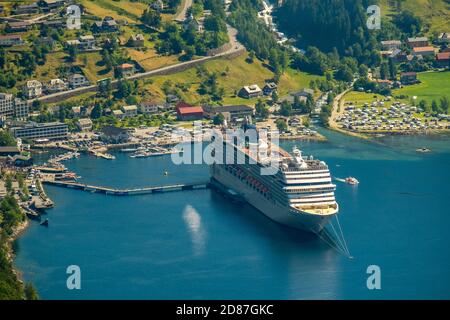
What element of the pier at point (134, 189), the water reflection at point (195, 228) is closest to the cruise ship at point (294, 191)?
the water reflection at point (195, 228)

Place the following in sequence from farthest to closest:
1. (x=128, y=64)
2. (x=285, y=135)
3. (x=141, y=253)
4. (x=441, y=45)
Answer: (x=441, y=45), (x=128, y=64), (x=285, y=135), (x=141, y=253)

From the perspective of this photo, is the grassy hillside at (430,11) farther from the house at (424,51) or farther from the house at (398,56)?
the house at (398,56)

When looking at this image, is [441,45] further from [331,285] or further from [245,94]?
[331,285]

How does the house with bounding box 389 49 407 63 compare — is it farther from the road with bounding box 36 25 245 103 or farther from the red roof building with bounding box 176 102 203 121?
the red roof building with bounding box 176 102 203 121

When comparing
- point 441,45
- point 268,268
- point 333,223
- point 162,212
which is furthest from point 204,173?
point 441,45

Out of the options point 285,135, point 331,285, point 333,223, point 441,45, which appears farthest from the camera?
point 441,45
